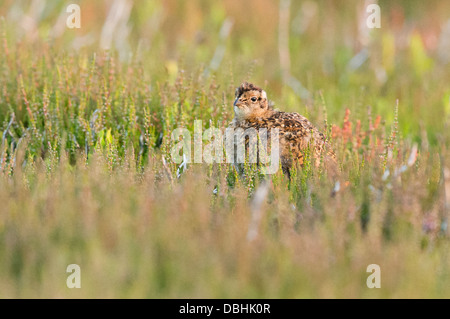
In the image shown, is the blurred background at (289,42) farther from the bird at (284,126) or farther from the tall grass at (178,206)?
the bird at (284,126)

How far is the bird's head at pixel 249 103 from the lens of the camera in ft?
16.7

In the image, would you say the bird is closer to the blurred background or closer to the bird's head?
the bird's head

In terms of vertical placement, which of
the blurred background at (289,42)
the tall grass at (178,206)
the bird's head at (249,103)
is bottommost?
the tall grass at (178,206)

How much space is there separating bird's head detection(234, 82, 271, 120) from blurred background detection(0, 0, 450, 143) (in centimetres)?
105

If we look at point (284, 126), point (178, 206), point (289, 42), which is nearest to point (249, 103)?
point (284, 126)

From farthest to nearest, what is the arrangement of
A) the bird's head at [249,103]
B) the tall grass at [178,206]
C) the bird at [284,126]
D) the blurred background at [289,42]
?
the blurred background at [289,42] < the bird's head at [249,103] < the bird at [284,126] < the tall grass at [178,206]

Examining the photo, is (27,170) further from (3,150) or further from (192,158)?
(192,158)

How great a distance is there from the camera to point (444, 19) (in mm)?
11453

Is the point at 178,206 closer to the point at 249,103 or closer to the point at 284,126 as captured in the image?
the point at 284,126

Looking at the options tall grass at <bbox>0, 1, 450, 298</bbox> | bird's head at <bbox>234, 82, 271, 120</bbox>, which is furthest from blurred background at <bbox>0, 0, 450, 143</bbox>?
bird's head at <bbox>234, 82, 271, 120</bbox>

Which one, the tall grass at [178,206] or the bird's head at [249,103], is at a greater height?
the bird's head at [249,103]

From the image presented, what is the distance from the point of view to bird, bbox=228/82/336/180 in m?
4.73

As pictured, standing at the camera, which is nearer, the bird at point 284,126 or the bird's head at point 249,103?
the bird at point 284,126

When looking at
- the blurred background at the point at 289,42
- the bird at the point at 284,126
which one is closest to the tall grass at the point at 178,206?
the bird at the point at 284,126
